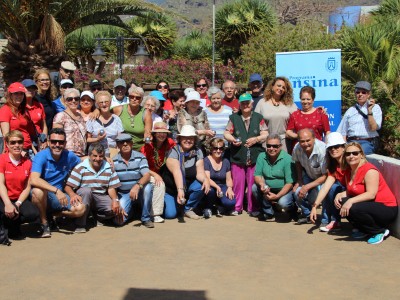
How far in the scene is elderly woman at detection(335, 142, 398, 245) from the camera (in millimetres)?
7559

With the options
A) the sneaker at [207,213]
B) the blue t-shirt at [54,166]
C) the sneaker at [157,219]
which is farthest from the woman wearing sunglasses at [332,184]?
the blue t-shirt at [54,166]

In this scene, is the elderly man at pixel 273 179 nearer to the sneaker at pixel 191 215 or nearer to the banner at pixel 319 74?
the sneaker at pixel 191 215

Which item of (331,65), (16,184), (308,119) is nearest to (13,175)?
(16,184)

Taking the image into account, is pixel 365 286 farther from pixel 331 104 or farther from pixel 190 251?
pixel 331 104

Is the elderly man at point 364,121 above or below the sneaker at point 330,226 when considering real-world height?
above

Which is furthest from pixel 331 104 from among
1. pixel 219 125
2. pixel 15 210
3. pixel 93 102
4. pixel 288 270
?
pixel 15 210

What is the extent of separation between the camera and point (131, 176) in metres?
8.78

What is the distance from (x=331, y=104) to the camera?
35.2ft

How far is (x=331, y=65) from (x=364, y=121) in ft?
5.56

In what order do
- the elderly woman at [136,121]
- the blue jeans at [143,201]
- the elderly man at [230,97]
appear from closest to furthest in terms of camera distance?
1. the blue jeans at [143,201]
2. the elderly woman at [136,121]
3. the elderly man at [230,97]

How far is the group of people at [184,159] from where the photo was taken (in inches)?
309

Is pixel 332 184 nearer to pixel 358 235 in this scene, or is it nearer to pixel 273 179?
pixel 358 235

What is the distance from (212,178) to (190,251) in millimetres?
2240

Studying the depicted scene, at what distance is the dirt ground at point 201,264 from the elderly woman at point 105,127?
1214 millimetres
